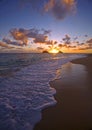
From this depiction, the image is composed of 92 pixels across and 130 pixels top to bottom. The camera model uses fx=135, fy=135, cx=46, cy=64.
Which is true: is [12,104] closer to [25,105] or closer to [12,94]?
[25,105]

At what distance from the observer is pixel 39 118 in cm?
504

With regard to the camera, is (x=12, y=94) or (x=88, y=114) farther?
(x=12, y=94)

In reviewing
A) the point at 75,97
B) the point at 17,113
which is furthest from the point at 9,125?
the point at 75,97

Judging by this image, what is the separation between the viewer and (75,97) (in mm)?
7133

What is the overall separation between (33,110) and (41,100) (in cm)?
120

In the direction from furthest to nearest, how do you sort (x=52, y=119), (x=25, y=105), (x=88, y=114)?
(x=25, y=105), (x=88, y=114), (x=52, y=119)

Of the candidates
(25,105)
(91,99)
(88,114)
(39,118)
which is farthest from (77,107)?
(25,105)

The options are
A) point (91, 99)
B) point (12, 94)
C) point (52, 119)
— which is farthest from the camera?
point (12, 94)

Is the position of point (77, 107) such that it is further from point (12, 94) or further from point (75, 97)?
point (12, 94)

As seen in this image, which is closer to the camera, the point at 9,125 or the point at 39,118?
the point at 9,125

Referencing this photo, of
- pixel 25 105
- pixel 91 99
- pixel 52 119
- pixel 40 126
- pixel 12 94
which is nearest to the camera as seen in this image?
pixel 40 126

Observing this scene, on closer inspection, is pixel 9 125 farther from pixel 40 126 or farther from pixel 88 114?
pixel 88 114

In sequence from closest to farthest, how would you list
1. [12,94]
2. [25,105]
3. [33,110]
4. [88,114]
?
[88,114] < [33,110] < [25,105] < [12,94]

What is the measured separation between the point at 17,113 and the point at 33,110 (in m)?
0.69
